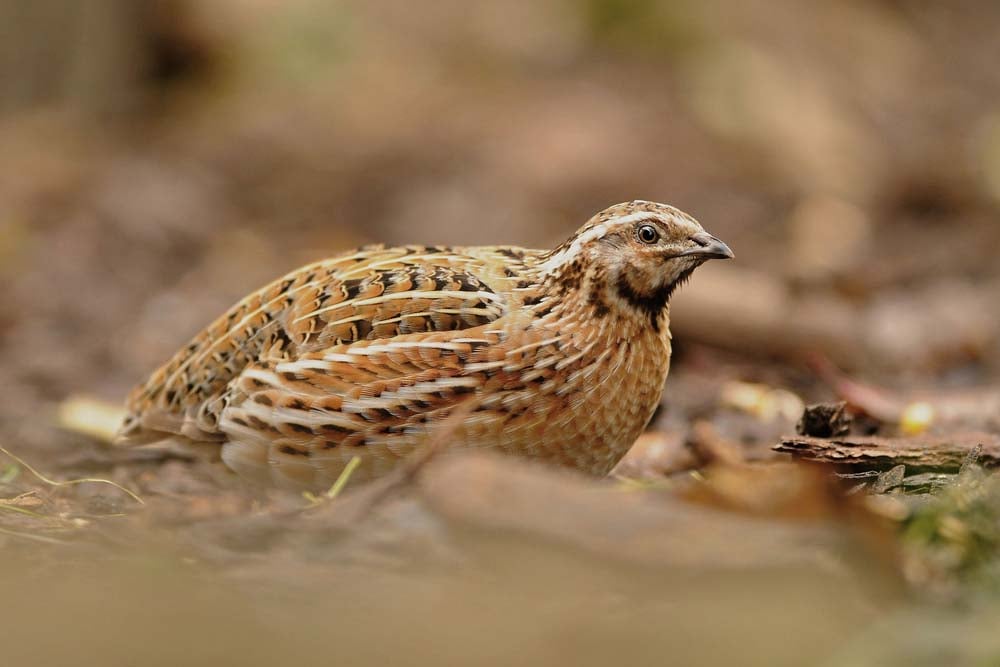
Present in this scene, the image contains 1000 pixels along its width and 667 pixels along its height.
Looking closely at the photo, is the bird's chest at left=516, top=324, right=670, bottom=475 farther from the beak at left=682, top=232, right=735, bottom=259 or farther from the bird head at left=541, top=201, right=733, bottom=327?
the beak at left=682, top=232, right=735, bottom=259

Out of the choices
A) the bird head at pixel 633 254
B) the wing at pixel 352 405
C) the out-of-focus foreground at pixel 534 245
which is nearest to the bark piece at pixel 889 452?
the out-of-focus foreground at pixel 534 245

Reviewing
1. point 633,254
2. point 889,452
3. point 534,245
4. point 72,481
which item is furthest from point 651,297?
point 534,245

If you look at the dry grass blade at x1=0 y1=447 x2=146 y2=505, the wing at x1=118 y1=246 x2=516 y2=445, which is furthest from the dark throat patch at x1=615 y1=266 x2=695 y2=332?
the dry grass blade at x1=0 y1=447 x2=146 y2=505

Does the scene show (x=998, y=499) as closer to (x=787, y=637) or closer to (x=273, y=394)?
(x=787, y=637)

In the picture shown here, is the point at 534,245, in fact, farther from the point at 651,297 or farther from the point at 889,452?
the point at 889,452

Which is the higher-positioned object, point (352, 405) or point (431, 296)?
point (431, 296)

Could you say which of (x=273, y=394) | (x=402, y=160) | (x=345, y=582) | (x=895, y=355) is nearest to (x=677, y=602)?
(x=345, y=582)
